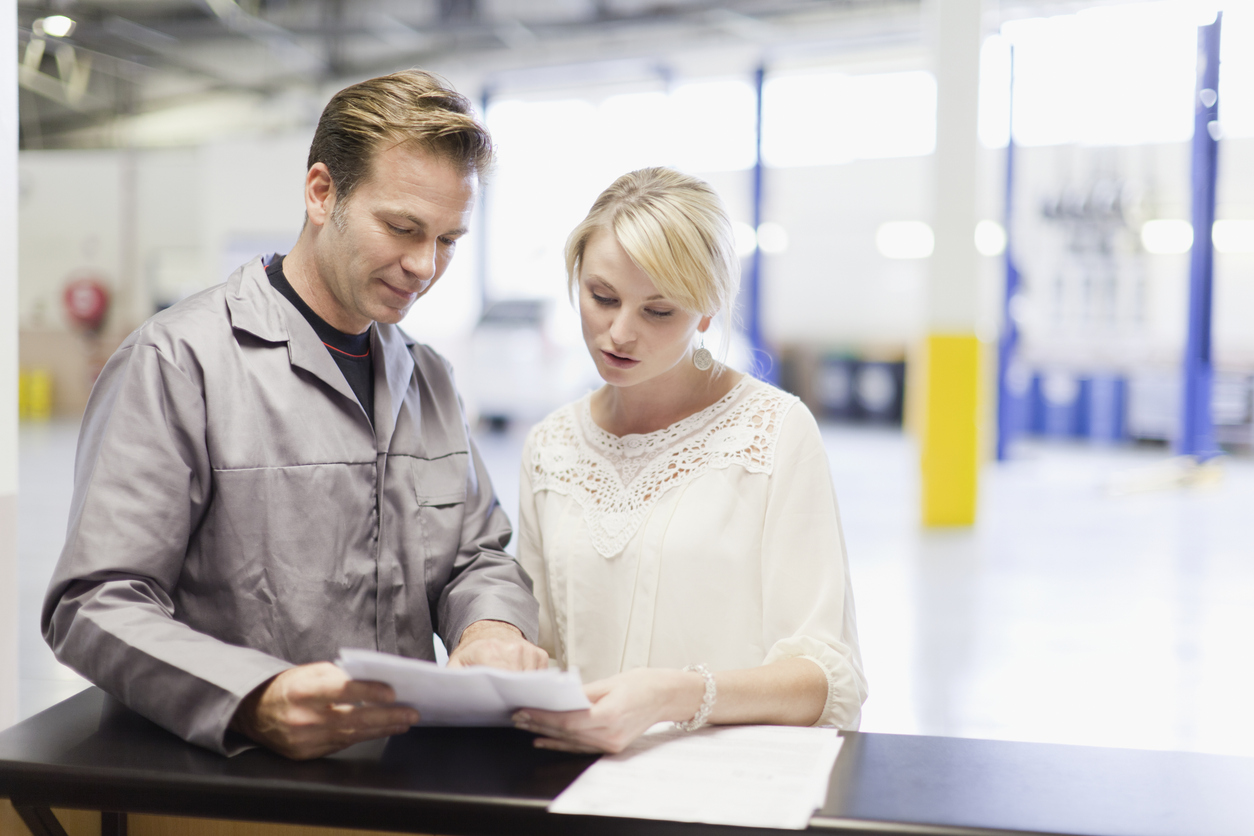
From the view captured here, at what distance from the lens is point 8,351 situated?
197 cm

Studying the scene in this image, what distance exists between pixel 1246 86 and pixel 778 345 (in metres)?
5.99

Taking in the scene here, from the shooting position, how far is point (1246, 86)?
29.8 ft

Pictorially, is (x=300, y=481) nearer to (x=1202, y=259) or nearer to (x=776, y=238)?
(x=1202, y=259)

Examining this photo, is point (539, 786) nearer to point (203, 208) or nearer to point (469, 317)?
point (469, 317)

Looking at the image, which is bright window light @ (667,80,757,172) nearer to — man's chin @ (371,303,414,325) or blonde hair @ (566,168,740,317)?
blonde hair @ (566,168,740,317)

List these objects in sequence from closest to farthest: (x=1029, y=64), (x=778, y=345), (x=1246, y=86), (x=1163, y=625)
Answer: (x=1163, y=625) → (x=1246, y=86) → (x=1029, y=64) → (x=778, y=345)

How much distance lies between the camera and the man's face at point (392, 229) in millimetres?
1438

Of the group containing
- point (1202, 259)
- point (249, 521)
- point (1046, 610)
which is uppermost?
point (1202, 259)

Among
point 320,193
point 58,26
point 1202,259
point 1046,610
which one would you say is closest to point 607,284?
point 320,193

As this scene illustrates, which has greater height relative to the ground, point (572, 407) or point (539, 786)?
point (572, 407)

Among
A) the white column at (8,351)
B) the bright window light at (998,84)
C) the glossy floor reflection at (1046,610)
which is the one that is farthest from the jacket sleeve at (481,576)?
the bright window light at (998,84)

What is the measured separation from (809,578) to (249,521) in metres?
0.78

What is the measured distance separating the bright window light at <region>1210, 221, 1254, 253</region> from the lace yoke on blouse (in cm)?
1115

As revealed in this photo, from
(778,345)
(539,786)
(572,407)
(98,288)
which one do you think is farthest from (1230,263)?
(98,288)
